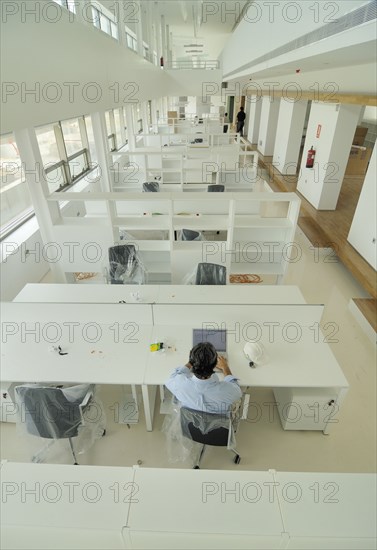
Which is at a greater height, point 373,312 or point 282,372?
point 282,372

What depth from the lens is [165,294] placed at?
322cm

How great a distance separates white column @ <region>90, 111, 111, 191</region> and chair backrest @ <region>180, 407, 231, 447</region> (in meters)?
5.24

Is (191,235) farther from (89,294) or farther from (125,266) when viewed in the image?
A: (89,294)

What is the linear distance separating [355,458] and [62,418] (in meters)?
2.36

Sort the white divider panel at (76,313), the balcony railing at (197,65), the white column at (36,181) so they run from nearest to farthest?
1. the white divider panel at (76,313)
2. the white column at (36,181)
3. the balcony railing at (197,65)

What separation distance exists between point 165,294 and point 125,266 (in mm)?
823

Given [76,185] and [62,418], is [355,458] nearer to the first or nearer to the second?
[62,418]

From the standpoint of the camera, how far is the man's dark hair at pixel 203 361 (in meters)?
1.98

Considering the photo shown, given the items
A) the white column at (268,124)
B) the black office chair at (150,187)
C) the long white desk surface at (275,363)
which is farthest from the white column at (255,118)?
the long white desk surface at (275,363)

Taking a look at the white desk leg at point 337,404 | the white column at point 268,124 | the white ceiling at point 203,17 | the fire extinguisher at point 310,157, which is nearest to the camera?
the white desk leg at point 337,404

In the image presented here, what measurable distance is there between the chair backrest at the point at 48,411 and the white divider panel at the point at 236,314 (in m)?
1.04

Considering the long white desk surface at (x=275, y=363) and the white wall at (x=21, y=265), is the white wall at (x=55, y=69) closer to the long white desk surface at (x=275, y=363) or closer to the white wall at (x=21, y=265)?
the white wall at (x=21, y=265)

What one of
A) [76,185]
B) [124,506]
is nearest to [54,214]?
[76,185]

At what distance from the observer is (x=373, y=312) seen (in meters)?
3.83
